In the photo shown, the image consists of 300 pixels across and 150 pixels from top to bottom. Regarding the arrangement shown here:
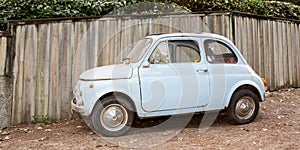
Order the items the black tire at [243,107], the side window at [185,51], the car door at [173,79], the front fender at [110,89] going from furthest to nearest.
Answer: the black tire at [243,107], the side window at [185,51], the car door at [173,79], the front fender at [110,89]

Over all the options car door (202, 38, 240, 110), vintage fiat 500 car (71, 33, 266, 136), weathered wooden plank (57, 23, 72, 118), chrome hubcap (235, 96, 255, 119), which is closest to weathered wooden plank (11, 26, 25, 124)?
weathered wooden plank (57, 23, 72, 118)

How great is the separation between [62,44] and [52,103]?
1.24 m

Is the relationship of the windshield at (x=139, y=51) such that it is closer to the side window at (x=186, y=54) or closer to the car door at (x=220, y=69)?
the side window at (x=186, y=54)

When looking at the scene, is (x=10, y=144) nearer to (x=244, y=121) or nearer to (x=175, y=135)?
(x=175, y=135)

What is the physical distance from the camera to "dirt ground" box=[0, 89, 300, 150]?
3.67 meters

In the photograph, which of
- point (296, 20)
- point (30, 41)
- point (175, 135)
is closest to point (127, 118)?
point (175, 135)

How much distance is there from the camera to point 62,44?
5.36m

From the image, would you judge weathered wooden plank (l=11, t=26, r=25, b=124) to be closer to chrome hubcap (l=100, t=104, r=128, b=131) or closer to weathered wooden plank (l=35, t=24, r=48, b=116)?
weathered wooden plank (l=35, t=24, r=48, b=116)

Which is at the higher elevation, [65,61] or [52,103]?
[65,61]

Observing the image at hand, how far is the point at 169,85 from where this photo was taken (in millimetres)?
4207

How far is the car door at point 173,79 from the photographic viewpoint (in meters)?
4.15

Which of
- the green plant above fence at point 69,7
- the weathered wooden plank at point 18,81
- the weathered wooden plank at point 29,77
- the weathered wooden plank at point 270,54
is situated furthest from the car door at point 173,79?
the weathered wooden plank at point 270,54

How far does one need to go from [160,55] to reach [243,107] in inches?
70.9

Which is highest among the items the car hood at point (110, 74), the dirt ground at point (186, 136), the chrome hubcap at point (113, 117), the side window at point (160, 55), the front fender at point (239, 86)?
the side window at point (160, 55)
